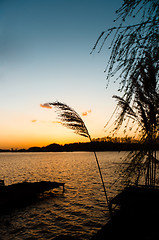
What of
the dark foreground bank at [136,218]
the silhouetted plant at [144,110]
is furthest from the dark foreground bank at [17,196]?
the silhouetted plant at [144,110]

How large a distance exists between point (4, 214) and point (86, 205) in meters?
6.97

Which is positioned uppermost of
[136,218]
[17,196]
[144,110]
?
[144,110]

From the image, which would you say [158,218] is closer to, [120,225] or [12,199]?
[120,225]

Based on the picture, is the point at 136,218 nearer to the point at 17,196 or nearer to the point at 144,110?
the point at 144,110

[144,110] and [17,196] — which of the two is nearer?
[144,110]

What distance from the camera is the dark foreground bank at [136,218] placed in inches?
201

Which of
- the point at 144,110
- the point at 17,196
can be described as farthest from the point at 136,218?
the point at 17,196

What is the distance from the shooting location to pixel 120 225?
19.3 ft

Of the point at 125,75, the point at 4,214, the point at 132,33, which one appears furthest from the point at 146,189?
the point at 4,214

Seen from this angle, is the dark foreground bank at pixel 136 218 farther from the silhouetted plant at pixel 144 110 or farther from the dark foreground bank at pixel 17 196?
the dark foreground bank at pixel 17 196

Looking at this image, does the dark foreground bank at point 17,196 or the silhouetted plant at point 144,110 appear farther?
the dark foreground bank at point 17,196

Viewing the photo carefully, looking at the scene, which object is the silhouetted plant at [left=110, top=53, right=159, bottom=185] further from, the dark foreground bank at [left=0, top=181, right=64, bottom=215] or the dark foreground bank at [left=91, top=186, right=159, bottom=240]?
the dark foreground bank at [left=0, top=181, right=64, bottom=215]

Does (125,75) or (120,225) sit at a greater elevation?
(125,75)

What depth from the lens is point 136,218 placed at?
6.08 meters
